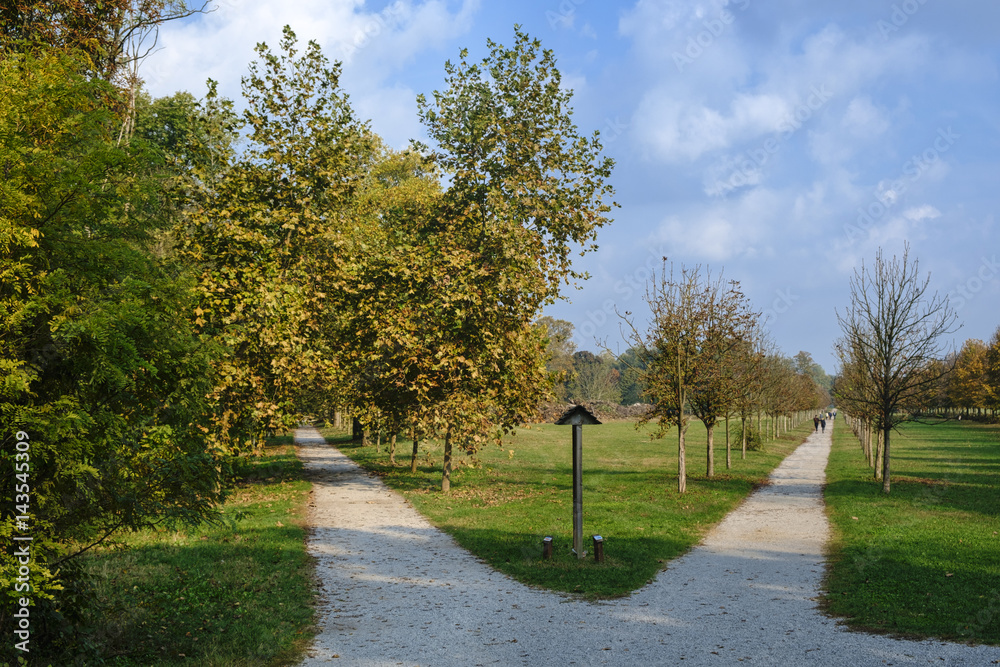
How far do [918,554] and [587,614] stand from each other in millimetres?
7112

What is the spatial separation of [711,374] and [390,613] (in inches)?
638

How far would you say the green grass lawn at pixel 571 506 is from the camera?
1114 cm

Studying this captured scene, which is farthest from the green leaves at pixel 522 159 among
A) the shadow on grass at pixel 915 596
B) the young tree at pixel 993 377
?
the young tree at pixel 993 377

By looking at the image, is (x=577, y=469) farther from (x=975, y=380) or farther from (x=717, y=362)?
(x=975, y=380)

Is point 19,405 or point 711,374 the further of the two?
point 711,374

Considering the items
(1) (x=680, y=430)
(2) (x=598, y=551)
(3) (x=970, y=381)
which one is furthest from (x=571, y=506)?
(3) (x=970, y=381)

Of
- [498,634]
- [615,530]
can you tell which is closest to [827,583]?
[615,530]

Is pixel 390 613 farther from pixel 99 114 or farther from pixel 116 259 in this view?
pixel 99 114

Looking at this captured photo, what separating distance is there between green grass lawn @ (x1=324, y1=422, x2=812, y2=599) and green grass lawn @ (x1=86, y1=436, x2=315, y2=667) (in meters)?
3.59

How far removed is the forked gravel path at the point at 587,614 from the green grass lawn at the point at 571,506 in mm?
485

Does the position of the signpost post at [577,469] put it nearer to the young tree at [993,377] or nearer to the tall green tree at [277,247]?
the tall green tree at [277,247]

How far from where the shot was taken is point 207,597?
8820mm

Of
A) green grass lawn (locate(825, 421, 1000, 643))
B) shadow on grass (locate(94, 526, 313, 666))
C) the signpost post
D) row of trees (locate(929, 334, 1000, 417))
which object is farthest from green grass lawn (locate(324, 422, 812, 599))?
row of trees (locate(929, 334, 1000, 417))

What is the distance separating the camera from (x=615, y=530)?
1420 cm
